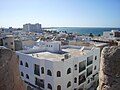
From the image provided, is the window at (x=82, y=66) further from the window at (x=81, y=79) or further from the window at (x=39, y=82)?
the window at (x=39, y=82)

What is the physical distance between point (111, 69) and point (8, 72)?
4289 mm

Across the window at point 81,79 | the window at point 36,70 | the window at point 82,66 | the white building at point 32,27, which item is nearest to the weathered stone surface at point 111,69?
the window at point 36,70

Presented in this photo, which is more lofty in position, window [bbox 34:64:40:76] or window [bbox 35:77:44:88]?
window [bbox 34:64:40:76]

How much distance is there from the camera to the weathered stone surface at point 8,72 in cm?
669

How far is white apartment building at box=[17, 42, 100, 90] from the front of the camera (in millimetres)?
21797

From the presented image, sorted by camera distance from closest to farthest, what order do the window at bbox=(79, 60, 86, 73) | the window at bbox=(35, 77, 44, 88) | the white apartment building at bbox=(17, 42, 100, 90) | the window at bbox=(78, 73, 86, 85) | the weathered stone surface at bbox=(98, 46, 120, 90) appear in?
the weathered stone surface at bbox=(98, 46, 120, 90) → the white apartment building at bbox=(17, 42, 100, 90) → the window at bbox=(35, 77, 44, 88) → the window at bbox=(79, 60, 86, 73) → the window at bbox=(78, 73, 86, 85)

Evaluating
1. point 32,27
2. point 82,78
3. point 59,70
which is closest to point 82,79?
point 82,78

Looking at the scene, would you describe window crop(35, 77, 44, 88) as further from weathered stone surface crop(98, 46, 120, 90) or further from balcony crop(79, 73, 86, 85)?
weathered stone surface crop(98, 46, 120, 90)

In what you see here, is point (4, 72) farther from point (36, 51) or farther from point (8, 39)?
point (8, 39)

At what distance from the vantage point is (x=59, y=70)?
852 inches

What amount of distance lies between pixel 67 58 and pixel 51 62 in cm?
248

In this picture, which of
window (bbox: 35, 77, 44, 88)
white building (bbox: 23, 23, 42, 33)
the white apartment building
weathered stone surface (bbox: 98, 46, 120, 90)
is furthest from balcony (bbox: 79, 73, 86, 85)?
white building (bbox: 23, 23, 42, 33)

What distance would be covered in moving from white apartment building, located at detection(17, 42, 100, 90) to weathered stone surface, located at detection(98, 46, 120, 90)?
1437 cm

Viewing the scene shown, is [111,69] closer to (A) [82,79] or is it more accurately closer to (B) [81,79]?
(B) [81,79]
